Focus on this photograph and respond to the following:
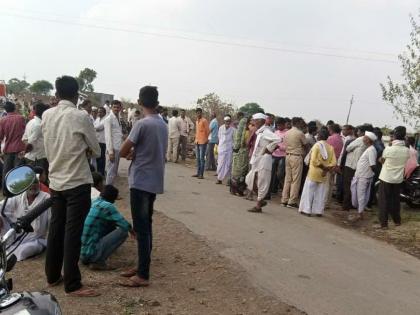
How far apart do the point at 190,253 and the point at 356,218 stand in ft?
17.7

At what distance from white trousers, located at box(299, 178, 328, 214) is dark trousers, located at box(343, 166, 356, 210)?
138 centimetres

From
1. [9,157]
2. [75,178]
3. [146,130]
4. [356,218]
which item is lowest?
[356,218]

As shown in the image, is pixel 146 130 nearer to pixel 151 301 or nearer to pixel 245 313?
pixel 151 301

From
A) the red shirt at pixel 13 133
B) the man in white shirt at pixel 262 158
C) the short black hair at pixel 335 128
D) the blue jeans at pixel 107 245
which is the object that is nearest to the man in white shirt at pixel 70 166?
the blue jeans at pixel 107 245

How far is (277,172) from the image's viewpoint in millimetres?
12656

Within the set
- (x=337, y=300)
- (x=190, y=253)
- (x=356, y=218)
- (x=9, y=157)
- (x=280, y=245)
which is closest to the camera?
(x=337, y=300)

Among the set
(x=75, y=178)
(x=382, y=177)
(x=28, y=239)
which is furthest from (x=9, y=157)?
(x=382, y=177)

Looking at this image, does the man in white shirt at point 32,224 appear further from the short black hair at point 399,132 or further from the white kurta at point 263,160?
the short black hair at point 399,132

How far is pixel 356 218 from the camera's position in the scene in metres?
10.7

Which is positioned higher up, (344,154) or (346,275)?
(344,154)

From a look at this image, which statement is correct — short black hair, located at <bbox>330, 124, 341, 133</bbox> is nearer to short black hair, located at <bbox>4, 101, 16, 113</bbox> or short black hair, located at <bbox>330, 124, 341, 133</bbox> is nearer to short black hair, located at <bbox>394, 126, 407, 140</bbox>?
short black hair, located at <bbox>394, 126, 407, 140</bbox>

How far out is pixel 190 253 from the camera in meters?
6.59

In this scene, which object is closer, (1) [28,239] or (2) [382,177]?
(1) [28,239]

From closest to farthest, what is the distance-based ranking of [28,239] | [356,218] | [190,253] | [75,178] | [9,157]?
[75,178], [28,239], [190,253], [9,157], [356,218]
